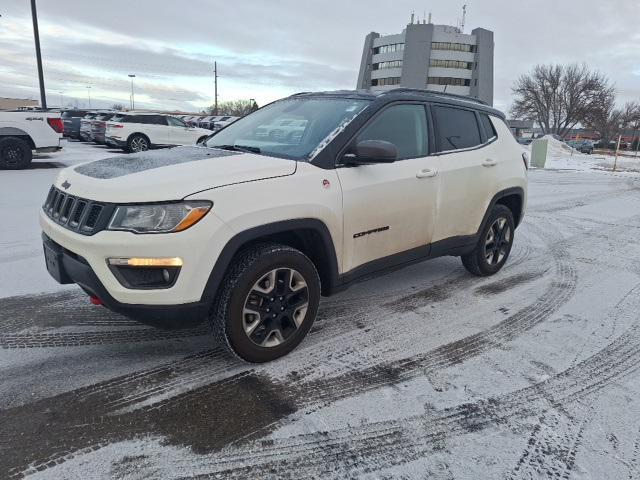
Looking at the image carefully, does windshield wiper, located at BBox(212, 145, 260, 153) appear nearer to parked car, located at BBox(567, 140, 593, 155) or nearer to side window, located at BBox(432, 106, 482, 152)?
side window, located at BBox(432, 106, 482, 152)

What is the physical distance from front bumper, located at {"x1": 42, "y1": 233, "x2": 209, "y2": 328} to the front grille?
0.18 meters

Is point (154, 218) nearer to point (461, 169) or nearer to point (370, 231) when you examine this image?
point (370, 231)

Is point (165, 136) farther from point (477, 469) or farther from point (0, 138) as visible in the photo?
point (477, 469)

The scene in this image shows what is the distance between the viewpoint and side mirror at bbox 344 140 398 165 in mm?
3150

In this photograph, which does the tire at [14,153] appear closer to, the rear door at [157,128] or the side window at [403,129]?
the rear door at [157,128]

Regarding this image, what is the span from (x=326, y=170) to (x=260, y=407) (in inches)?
59.7

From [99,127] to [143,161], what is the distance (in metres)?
17.4

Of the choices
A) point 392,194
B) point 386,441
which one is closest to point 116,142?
point 392,194

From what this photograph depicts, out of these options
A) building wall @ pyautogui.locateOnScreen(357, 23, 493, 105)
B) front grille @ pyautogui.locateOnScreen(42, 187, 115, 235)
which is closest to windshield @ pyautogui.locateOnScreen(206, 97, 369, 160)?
front grille @ pyautogui.locateOnScreen(42, 187, 115, 235)

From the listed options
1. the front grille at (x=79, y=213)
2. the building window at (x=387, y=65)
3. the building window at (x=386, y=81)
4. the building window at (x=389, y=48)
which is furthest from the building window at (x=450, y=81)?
the front grille at (x=79, y=213)

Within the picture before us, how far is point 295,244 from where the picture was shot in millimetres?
3311

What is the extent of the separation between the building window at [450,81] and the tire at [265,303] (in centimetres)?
9734

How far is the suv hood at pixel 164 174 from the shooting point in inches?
103

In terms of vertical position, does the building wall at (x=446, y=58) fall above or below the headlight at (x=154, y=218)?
above
